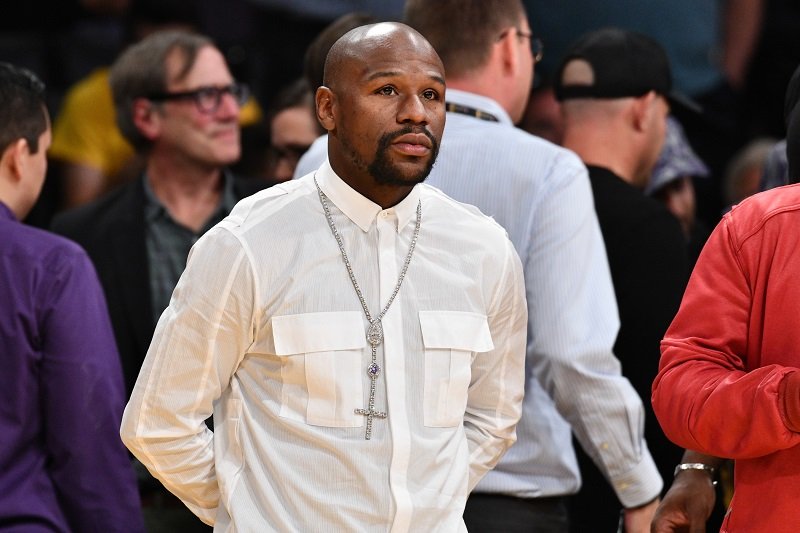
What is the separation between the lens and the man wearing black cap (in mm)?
3965

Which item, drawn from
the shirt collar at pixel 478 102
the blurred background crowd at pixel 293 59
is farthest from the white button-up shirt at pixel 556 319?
the blurred background crowd at pixel 293 59

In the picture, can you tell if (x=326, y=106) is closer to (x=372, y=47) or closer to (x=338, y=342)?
(x=372, y=47)

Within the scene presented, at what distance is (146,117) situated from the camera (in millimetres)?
5141

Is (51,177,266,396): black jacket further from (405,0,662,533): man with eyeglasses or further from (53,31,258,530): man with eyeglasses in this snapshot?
(405,0,662,533): man with eyeglasses

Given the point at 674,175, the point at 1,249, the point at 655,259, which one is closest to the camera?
the point at 1,249

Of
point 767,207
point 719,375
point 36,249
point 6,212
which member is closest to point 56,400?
point 36,249

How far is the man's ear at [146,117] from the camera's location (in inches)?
201

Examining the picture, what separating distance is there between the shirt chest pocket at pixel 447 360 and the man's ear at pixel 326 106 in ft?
1.42

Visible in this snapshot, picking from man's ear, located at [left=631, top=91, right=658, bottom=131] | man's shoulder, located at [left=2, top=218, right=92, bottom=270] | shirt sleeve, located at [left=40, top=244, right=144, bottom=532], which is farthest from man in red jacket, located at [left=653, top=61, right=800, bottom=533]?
man's ear, located at [left=631, top=91, right=658, bottom=131]

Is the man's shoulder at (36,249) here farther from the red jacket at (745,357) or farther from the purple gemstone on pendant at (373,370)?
the red jacket at (745,357)

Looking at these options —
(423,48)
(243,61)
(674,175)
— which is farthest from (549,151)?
(243,61)

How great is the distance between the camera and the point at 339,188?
282cm

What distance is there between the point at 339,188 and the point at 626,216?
144 cm

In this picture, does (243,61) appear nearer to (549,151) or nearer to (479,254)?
Result: (549,151)
